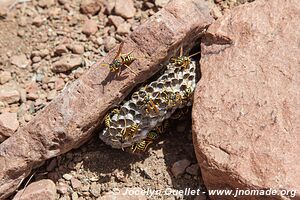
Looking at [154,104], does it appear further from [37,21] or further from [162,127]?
[37,21]

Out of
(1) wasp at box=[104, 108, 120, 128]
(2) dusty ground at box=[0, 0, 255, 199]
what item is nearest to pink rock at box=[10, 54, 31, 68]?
(2) dusty ground at box=[0, 0, 255, 199]

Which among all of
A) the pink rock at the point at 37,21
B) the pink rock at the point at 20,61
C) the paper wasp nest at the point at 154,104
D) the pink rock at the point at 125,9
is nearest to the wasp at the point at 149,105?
the paper wasp nest at the point at 154,104

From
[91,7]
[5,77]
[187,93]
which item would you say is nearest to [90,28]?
[91,7]

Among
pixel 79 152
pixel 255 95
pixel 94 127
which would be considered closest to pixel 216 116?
pixel 255 95

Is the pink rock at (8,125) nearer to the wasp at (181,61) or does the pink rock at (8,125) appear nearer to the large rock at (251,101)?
the wasp at (181,61)

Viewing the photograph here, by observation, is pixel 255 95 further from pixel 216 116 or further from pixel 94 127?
pixel 94 127

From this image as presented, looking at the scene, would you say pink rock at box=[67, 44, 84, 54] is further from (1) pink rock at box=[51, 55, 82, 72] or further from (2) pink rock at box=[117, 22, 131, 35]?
(2) pink rock at box=[117, 22, 131, 35]
